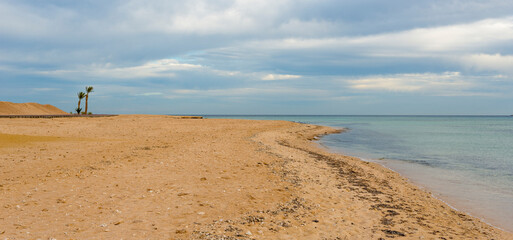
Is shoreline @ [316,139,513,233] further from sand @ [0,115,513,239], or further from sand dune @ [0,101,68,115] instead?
sand dune @ [0,101,68,115]

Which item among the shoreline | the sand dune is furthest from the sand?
the sand dune

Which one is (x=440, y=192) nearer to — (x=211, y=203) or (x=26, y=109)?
(x=211, y=203)

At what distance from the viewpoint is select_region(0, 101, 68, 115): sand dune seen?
262 feet

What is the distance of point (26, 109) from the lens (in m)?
86.8

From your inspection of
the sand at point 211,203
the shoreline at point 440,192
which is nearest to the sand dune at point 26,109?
the sand at point 211,203

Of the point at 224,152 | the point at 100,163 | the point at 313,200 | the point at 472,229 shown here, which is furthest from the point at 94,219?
the point at 224,152

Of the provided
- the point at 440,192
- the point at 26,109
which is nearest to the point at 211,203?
the point at 440,192

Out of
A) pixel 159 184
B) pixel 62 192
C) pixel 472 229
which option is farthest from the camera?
pixel 159 184

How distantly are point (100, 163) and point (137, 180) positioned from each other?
3.96 metres

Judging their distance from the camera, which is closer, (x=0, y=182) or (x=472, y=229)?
Result: (x=472, y=229)

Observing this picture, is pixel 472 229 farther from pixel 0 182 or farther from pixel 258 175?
pixel 0 182

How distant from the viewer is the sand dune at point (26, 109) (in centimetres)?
7979

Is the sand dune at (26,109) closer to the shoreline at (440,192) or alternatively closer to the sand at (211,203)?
the sand at (211,203)

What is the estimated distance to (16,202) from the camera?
8.05m
